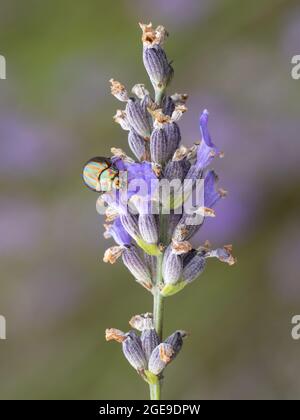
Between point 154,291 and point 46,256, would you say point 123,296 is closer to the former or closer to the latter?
point 46,256

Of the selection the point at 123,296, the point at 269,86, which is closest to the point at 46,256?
the point at 123,296

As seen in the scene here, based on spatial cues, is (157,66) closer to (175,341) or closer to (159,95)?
(159,95)

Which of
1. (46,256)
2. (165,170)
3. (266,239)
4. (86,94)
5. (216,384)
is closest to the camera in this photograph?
(165,170)

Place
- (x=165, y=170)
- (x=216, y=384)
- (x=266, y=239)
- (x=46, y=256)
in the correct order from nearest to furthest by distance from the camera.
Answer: (x=165, y=170) → (x=216, y=384) → (x=266, y=239) → (x=46, y=256)

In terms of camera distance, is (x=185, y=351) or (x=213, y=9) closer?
(x=185, y=351)

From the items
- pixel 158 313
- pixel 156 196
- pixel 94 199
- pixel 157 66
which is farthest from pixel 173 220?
pixel 94 199

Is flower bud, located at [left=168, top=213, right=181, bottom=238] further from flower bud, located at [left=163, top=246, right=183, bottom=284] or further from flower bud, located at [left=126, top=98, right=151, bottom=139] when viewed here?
flower bud, located at [left=126, top=98, right=151, bottom=139]
